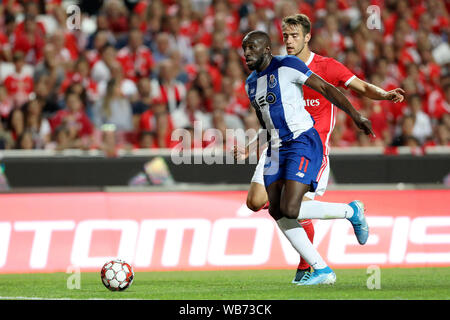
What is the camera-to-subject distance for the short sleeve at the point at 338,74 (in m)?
8.58

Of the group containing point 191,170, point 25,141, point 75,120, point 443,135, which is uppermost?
point 75,120

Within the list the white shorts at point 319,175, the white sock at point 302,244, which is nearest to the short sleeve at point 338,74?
the white shorts at point 319,175

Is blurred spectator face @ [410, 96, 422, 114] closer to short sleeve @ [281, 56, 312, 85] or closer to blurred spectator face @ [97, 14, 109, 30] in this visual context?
blurred spectator face @ [97, 14, 109, 30]

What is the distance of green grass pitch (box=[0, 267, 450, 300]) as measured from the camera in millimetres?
7504

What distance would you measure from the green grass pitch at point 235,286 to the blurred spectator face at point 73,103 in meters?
4.01

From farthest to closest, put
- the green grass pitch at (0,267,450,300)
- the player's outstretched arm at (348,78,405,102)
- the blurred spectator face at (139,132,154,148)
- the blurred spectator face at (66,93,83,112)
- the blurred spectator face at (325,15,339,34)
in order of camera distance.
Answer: the blurred spectator face at (325,15,339,34) < the blurred spectator face at (66,93,83,112) < the blurred spectator face at (139,132,154,148) < the player's outstretched arm at (348,78,405,102) < the green grass pitch at (0,267,450,300)

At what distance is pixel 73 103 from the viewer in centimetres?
1362

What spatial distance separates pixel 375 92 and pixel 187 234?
11.4 feet

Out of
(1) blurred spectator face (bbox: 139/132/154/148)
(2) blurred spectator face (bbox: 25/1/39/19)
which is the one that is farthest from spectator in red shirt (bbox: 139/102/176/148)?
(2) blurred spectator face (bbox: 25/1/39/19)

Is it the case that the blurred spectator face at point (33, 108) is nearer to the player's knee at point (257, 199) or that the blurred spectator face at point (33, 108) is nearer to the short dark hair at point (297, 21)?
the player's knee at point (257, 199)

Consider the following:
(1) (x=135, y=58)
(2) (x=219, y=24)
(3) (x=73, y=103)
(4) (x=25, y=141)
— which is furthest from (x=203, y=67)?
(4) (x=25, y=141)

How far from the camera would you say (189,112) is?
14.0 m

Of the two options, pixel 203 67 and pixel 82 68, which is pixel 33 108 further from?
pixel 203 67

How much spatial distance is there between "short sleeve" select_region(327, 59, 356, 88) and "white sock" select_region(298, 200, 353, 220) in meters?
1.19
